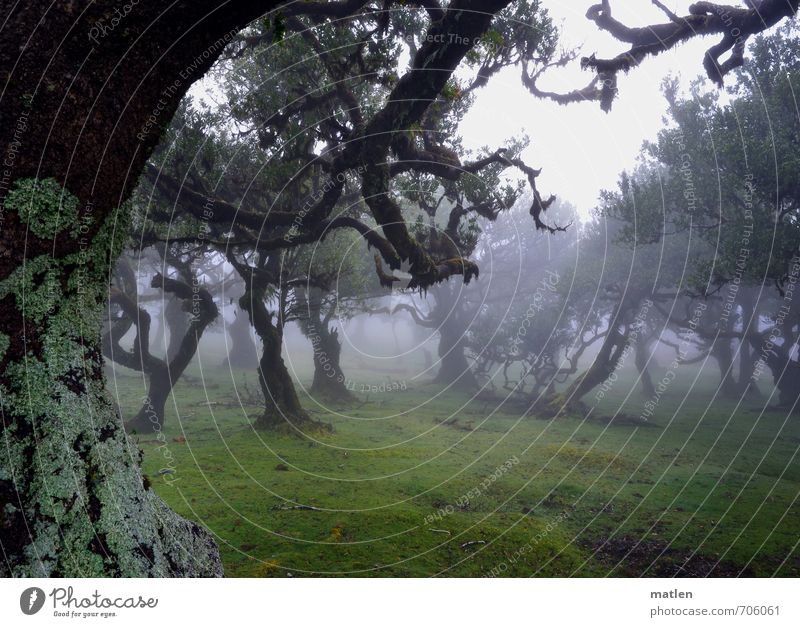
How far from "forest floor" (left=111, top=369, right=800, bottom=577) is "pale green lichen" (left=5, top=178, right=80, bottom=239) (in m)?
5.58

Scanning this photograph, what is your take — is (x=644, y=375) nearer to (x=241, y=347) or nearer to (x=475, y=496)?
(x=241, y=347)

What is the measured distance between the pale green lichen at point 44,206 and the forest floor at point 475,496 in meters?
5.58

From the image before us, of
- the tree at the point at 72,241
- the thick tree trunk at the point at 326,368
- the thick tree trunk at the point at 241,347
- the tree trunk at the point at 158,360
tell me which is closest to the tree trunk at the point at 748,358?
Result: the thick tree trunk at the point at 326,368

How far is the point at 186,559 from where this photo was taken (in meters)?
5.66

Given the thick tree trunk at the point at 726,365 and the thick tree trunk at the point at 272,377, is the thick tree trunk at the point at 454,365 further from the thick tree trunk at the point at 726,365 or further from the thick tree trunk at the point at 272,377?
the thick tree trunk at the point at 272,377

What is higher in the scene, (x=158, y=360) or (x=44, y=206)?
(x=44, y=206)

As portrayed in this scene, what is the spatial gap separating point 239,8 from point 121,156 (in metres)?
1.66

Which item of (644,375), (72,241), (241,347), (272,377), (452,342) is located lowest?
(644,375)

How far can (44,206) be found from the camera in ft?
14.1

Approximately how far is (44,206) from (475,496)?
34.4 ft

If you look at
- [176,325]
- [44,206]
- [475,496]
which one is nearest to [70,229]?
[44,206]

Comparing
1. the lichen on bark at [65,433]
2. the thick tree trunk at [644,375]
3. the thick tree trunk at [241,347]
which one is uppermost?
the lichen on bark at [65,433]

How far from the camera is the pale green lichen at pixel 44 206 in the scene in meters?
4.20
